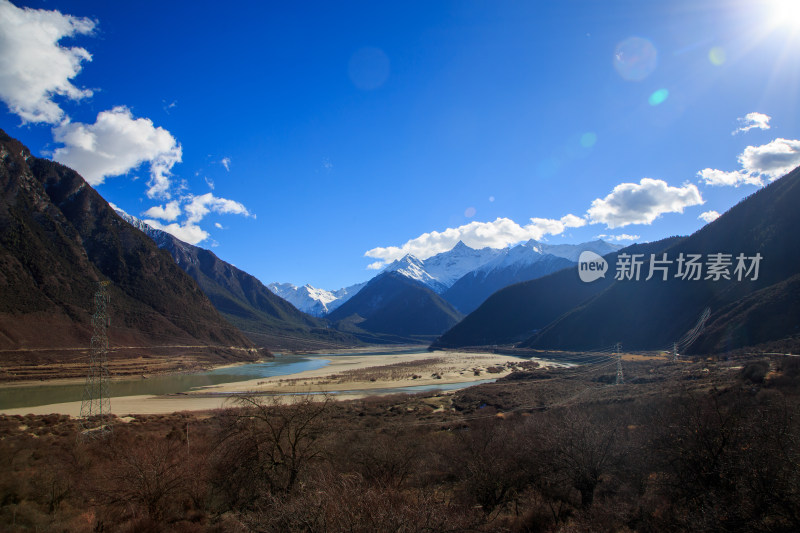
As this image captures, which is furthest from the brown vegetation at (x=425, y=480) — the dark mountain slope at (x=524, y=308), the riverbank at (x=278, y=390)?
the dark mountain slope at (x=524, y=308)

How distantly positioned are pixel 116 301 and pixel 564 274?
578ft

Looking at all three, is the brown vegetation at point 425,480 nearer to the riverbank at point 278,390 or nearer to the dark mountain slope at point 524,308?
the riverbank at point 278,390

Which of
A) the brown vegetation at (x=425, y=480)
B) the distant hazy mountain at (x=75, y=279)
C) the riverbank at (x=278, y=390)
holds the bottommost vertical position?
the riverbank at (x=278, y=390)

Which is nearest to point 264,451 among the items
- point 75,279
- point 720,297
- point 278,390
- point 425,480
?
point 425,480

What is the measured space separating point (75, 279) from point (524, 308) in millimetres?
165223

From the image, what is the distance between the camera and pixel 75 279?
10681 centimetres

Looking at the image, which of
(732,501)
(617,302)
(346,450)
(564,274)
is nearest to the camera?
(732,501)

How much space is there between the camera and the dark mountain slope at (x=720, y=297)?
182 ft

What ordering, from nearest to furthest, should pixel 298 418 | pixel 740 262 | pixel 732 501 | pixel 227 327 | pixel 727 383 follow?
1. pixel 732 501
2. pixel 298 418
3. pixel 727 383
4. pixel 740 262
5. pixel 227 327

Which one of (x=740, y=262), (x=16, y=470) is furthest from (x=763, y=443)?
(x=740, y=262)

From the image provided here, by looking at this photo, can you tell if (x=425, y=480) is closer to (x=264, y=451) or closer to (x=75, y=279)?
(x=264, y=451)

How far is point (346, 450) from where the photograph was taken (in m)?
16.8

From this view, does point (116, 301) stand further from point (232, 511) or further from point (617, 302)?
point (617, 302)

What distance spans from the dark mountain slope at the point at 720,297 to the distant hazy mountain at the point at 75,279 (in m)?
113
